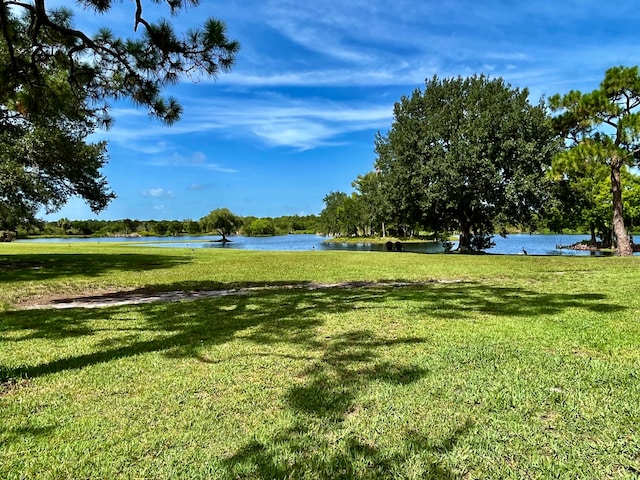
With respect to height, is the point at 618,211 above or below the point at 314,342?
above

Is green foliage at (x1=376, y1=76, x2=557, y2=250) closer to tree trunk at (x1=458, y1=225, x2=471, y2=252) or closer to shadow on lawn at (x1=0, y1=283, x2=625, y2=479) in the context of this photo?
tree trunk at (x1=458, y1=225, x2=471, y2=252)

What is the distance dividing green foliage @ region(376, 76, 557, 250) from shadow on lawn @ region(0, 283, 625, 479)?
14764mm

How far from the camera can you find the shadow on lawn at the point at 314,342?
2504mm

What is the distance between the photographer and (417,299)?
7953 mm

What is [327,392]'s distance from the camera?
11.4 feet

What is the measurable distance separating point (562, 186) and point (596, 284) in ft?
57.1

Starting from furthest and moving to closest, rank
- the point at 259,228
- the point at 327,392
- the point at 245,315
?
1. the point at 259,228
2. the point at 245,315
3. the point at 327,392

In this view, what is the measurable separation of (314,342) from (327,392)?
1.57 meters

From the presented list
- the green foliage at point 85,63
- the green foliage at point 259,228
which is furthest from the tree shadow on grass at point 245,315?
the green foliage at point 259,228

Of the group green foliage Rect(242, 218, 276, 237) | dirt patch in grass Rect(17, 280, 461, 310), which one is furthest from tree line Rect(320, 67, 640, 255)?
green foliage Rect(242, 218, 276, 237)

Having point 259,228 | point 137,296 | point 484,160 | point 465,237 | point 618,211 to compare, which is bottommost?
point 137,296

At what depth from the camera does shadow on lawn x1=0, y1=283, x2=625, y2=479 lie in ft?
8.21

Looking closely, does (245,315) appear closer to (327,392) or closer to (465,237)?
(327,392)

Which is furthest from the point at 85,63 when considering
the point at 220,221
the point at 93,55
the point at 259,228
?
the point at 259,228
